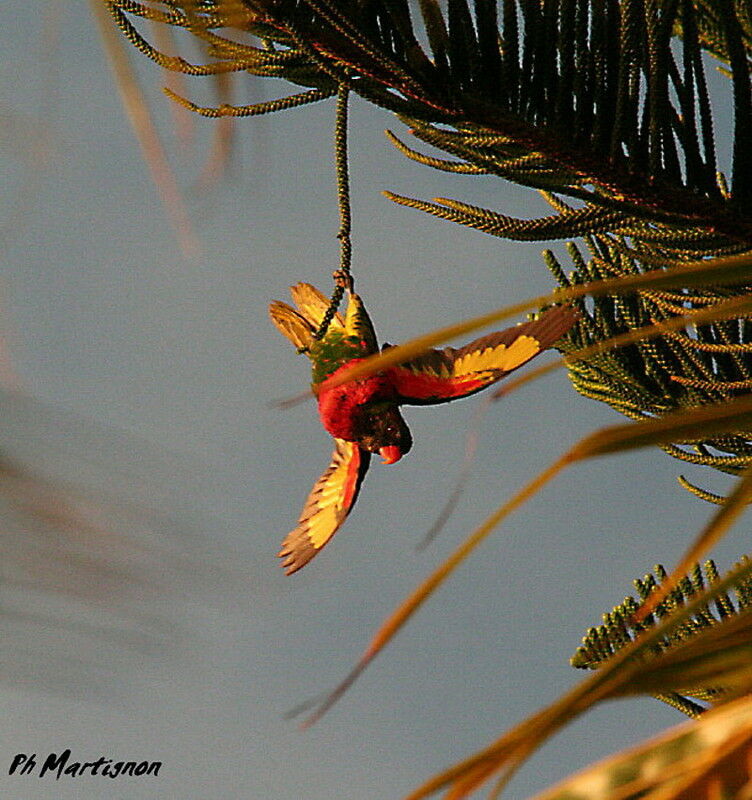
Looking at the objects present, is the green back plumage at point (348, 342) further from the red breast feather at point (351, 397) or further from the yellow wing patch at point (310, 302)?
the yellow wing patch at point (310, 302)

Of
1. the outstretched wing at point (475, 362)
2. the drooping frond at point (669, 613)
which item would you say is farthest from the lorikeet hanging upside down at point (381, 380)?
the drooping frond at point (669, 613)

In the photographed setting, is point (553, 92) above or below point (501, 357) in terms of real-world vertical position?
above

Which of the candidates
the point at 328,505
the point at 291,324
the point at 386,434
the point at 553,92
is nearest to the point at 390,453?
the point at 386,434

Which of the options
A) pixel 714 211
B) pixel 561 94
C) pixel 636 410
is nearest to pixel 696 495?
pixel 636 410

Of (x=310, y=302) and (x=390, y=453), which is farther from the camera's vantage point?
(x=310, y=302)

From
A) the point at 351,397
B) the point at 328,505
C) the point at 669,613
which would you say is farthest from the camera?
the point at 669,613

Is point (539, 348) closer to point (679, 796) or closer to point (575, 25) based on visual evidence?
point (575, 25)

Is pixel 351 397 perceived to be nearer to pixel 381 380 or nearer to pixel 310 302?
pixel 381 380

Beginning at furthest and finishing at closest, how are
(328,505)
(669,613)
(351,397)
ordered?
(669,613) < (328,505) < (351,397)

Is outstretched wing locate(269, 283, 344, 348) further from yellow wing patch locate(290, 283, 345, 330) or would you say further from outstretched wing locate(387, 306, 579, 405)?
outstretched wing locate(387, 306, 579, 405)
